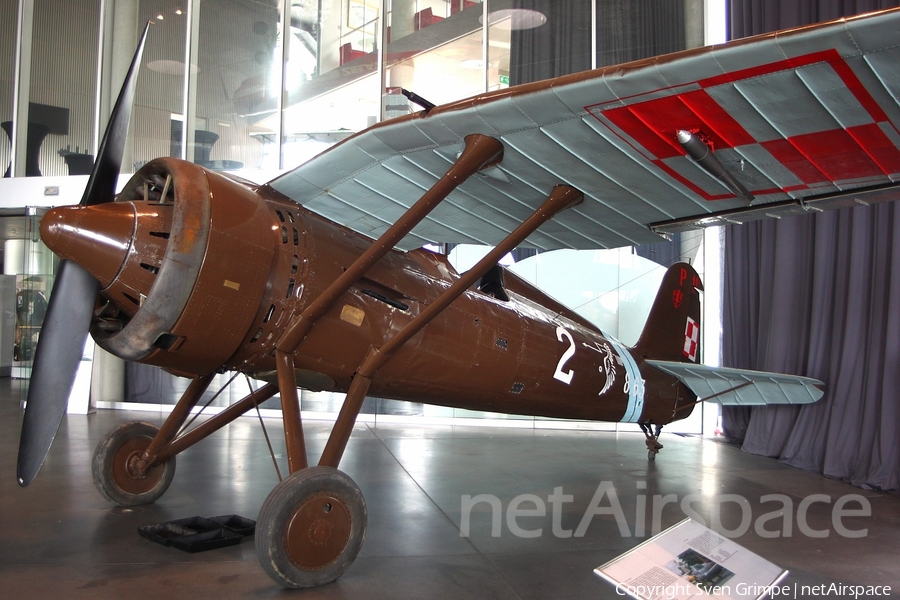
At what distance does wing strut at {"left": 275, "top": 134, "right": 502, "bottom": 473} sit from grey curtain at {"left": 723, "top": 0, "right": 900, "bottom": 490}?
14.2 feet

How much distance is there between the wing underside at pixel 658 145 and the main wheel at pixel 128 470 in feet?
6.81

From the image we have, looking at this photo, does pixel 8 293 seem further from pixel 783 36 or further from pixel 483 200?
pixel 783 36

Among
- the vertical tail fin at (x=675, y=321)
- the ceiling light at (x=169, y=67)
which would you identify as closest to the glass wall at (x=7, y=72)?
the ceiling light at (x=169, y=67)

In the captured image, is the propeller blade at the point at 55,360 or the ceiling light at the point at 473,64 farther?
the ceiling light at the point at 473,64

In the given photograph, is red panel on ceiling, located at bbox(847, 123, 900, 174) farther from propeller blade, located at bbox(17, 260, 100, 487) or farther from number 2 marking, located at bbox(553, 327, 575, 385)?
propeller blade, located at bbox(17, 260, 100, 487)

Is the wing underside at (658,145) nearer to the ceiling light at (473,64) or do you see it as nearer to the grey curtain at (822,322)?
the grey curtain at (822,322)

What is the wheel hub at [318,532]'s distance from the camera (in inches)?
137

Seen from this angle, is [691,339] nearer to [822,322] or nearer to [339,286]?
[822,322]

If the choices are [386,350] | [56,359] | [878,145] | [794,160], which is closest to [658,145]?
[794,160]

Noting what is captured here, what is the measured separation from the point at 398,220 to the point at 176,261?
1184 mm

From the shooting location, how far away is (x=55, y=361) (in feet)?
11.6

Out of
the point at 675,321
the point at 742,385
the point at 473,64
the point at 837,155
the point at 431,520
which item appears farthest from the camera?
the point at 473,64

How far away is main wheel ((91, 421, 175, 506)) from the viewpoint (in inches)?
189

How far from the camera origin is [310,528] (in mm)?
3521
